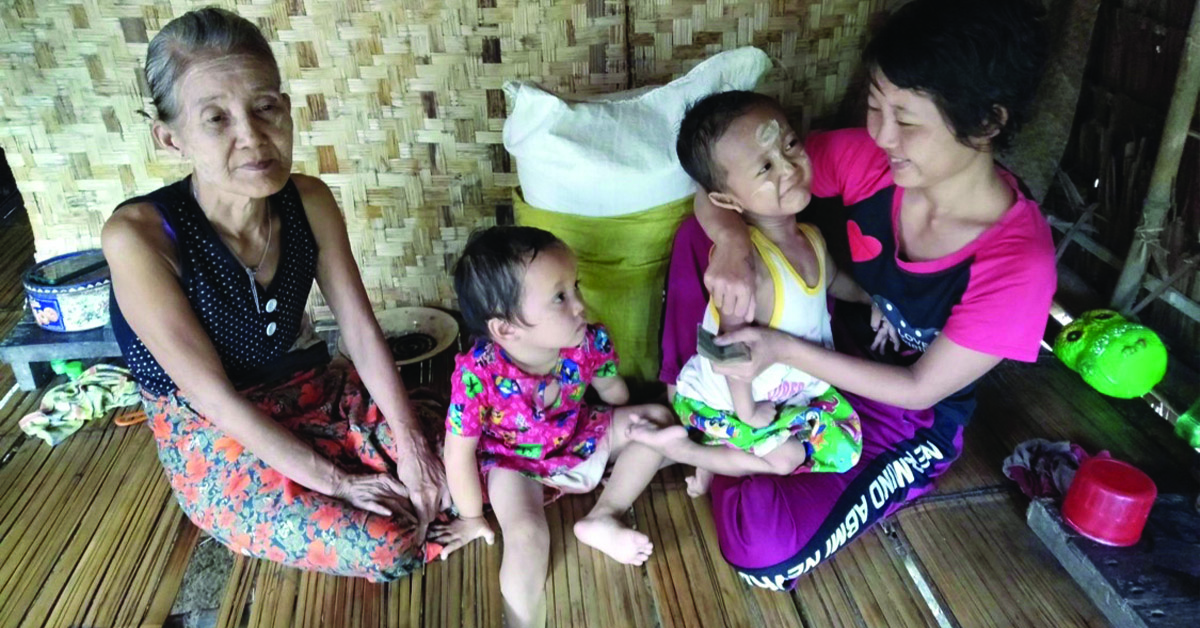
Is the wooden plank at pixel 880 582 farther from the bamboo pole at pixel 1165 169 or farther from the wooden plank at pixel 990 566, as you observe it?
the bamboo pole at pixel 1165 169

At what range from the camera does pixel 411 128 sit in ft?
7.68

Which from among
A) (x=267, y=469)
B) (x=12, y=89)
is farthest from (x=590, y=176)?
(x=12, y=89)

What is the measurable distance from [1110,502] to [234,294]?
1.75 m

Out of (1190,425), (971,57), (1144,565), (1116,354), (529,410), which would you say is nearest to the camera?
(971,57)

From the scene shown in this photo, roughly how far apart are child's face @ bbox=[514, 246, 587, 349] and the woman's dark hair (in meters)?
0.68

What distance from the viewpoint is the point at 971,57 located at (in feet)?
4.59

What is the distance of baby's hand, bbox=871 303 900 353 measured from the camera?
6.06ft

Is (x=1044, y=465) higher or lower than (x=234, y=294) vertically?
lower

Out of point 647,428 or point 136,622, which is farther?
point 647,428

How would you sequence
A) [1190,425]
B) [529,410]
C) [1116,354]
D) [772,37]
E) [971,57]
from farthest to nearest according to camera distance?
[772,37] < [1116,354] < [1190,425] < [529,410] < [971,57]

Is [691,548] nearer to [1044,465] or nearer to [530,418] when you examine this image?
[530,418]

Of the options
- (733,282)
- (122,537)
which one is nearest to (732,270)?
(733,282)

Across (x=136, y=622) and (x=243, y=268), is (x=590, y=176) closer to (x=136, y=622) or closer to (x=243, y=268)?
(x=243, y=268)

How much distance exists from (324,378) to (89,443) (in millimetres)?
641
